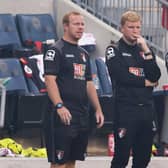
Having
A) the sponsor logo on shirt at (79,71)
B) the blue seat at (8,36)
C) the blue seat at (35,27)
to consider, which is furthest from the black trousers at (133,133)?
the blue seat at (35,27)

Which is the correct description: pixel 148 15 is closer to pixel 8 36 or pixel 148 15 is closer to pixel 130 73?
pixel 8 36

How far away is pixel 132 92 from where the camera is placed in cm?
842

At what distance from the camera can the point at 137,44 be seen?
853 cm

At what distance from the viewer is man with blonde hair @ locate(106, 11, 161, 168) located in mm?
8391

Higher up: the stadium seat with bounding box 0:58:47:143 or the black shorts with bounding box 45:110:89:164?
the black shorts with bounding box 45:110:89:164

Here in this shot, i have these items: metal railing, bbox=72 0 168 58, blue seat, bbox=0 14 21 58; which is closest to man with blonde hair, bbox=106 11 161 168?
blue seat, bbox=0 14 21 58

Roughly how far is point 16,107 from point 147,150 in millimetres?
3522

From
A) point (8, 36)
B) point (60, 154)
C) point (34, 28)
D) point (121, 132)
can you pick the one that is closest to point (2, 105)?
point (8, 36)

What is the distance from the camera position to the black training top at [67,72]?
8078mm

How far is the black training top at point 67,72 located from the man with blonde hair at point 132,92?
46 centimetres

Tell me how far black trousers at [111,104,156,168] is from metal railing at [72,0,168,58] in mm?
4776

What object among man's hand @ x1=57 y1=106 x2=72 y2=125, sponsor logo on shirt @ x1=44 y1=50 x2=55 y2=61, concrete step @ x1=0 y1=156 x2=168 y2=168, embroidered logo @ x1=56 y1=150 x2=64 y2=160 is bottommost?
concrete step @ x1=0 y1=156 x2=168 y2=168

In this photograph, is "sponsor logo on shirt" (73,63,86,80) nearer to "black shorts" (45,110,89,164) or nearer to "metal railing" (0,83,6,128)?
"black shorts" (45,110,89,164)

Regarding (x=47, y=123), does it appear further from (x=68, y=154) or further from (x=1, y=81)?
(x=1, y=81)
